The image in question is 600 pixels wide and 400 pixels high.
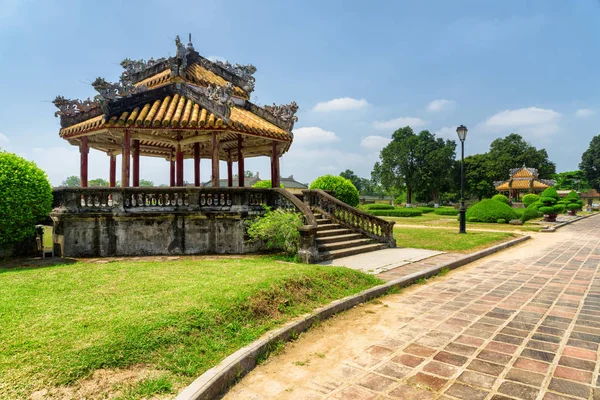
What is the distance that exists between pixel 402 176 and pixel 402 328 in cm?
6212

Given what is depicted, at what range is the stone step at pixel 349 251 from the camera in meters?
9.40

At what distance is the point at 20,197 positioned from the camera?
8.45 meters

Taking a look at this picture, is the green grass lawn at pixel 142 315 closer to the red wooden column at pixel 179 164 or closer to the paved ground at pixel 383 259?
the paved ground at pixel 383 259

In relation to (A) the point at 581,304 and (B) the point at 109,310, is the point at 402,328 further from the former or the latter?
(B) the point at 109,310

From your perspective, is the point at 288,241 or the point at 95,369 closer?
the point at 95,369

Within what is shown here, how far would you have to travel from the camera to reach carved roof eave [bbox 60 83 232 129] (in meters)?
10.5

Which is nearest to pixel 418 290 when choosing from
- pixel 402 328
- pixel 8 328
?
pixel 402 328

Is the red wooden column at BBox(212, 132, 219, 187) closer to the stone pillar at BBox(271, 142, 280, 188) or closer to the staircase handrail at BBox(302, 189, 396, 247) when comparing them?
the stone pillar at BBox(271, 142, 280, 188)

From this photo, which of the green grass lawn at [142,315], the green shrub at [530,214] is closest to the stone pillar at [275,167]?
the green grass lawn at [142,315]

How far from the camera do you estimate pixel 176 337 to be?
3832 mm

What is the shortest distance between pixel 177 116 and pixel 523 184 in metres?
56.8

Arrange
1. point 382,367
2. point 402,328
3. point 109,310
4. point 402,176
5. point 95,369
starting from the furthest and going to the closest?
point 402,176
point 402,328
point 109,310
point 382,367
point 95,369

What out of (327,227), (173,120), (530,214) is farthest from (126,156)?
(530,214)

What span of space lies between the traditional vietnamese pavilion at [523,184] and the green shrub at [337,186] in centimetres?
4707
